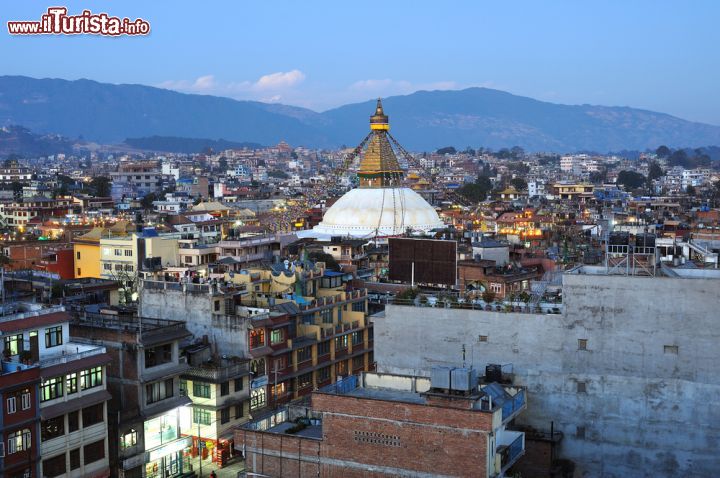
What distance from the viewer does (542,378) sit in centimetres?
2677

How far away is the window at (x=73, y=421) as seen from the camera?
25.1 m

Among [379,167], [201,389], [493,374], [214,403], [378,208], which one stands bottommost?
[214,403]

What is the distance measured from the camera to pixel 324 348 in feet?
121

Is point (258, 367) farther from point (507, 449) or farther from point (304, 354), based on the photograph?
point (507, 449)

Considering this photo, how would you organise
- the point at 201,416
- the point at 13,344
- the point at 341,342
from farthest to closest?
the point at 341,342, the point at 201,416, the point at 13,344

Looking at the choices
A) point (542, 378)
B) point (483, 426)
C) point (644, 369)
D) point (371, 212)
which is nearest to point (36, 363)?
Answer: point (483, 426)

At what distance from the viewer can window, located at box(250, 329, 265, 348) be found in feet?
109

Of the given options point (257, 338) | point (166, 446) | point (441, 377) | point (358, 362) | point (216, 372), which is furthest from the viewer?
point (358, 362)

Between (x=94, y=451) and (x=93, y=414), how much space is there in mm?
1020

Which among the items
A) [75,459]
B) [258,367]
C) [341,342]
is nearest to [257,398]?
[258,367]

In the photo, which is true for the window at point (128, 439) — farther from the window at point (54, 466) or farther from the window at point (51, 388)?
the window at point (51, 388)

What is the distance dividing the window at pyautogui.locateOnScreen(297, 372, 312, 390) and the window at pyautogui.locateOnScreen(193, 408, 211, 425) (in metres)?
5.22

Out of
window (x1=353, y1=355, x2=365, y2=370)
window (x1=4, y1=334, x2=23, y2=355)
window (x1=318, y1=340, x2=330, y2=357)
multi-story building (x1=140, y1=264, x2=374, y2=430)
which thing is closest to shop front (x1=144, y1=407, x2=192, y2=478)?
multi-story building (x1=140, y1=264, x2=374, y2=430)

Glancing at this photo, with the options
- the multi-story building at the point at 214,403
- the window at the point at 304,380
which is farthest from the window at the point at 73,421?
the window at the point at 304,380
